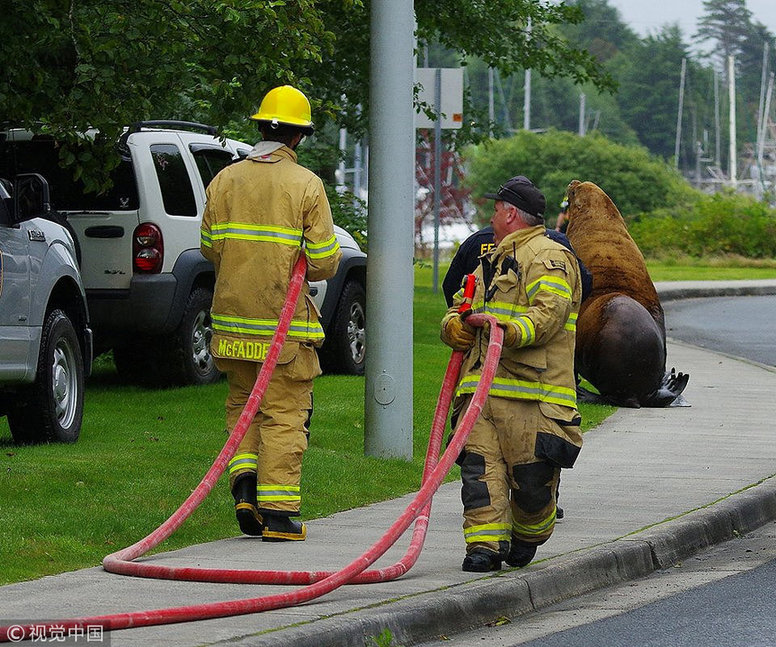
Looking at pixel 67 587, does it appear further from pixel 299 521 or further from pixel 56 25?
pixel 56 25

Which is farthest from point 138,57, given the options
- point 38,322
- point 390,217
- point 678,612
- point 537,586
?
point 678,612

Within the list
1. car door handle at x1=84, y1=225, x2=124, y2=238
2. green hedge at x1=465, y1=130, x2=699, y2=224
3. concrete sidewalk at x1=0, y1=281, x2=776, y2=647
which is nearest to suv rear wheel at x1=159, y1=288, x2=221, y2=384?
car door handle at x1=84, y1=225, x2=124, y2=238

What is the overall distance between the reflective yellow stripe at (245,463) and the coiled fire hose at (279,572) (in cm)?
43

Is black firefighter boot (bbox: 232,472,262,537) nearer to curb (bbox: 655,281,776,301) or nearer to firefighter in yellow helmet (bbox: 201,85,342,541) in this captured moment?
firefighter in yellow helmet (bbox: 201,85,342,541)

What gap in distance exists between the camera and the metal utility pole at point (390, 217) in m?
10.4

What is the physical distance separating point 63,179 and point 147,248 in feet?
2.70

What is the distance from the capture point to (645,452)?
11.6m

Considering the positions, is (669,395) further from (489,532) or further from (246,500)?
(489,532)

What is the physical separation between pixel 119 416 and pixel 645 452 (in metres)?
3.76

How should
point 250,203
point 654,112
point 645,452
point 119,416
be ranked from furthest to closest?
point 654,112 → point 119,416 → point 645,452 → point 250,203

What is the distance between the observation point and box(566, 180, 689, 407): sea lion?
14.0 meters

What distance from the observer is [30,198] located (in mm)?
10078

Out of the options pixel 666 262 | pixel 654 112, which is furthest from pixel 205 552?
pixel 654 112

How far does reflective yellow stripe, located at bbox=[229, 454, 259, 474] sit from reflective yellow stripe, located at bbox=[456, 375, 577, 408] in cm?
133
